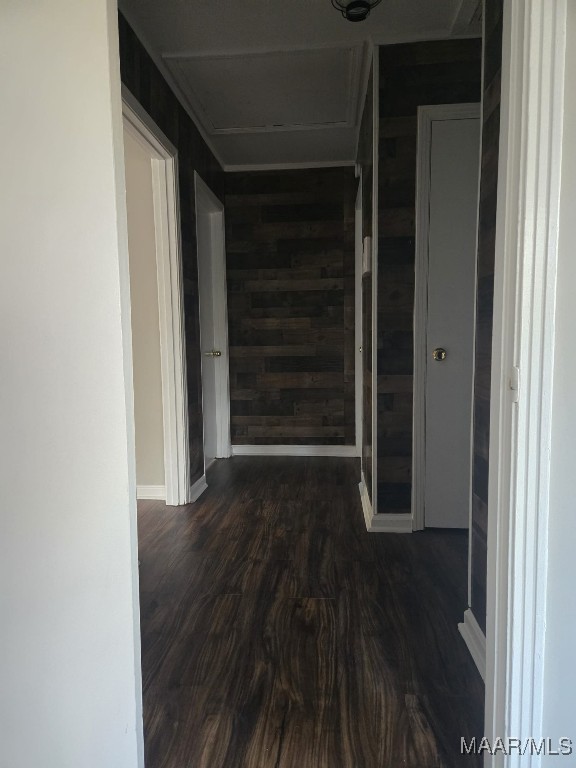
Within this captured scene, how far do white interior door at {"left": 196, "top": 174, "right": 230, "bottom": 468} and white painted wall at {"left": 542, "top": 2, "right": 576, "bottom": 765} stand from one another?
10.9 ft

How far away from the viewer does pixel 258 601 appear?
1.96 meters

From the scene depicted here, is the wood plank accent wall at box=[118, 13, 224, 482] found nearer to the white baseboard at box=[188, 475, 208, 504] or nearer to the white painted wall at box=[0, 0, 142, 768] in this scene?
the white baseboard at box=[188, 475, 208, 504]

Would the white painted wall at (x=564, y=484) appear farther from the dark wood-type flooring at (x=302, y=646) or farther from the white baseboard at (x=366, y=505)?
the white baseboard at (x=366, y=505)

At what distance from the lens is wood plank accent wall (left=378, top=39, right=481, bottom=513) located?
243cm

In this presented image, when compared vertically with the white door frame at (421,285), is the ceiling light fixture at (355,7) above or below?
above

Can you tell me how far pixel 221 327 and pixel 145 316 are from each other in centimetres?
127

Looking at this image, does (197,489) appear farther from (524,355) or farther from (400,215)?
(524,355)

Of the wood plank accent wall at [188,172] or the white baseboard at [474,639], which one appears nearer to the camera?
the white baseboard at [474,639]

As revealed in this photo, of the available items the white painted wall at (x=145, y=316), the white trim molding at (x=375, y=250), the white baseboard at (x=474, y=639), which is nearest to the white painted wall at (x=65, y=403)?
the white baseboard at (x=474, y=639)

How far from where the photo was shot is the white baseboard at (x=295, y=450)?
14.4 ft

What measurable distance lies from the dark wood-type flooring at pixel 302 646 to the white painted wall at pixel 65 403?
1.38ft

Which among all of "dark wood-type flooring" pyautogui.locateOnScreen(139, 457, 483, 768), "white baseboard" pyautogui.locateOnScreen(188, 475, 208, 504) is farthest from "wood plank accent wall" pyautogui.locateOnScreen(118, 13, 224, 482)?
"dark wood-type flooring" pyautogui.locateOnScreen(139, 457, 483, 768)

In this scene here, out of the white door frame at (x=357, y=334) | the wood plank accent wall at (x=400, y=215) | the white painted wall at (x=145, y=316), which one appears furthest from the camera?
the white door frame at (x=357, y=334)

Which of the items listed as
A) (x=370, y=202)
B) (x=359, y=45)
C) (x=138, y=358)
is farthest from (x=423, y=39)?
(x=138, y=358)
